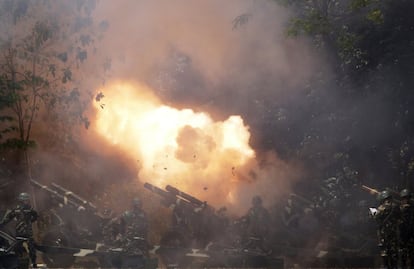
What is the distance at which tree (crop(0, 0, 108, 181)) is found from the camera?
836 inches

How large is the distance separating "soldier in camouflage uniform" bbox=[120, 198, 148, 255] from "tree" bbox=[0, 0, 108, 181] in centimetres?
618

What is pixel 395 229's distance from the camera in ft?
49.6

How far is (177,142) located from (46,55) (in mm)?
5996

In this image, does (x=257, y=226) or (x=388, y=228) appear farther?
(x=257, y=226)

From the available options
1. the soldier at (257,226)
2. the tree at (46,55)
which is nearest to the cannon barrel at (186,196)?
the soldier at (257,226)

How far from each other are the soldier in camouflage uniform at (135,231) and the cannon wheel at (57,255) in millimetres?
1901

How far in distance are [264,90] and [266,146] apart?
2.41 metres

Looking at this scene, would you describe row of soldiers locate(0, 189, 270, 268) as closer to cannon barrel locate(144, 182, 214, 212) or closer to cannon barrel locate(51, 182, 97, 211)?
cannon barrel locate(144, 182, 214, 212)

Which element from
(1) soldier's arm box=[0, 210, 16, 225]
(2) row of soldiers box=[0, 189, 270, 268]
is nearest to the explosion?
(2) row of soldiers box=[0, 189, 270, 268]

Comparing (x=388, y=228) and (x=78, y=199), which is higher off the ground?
(x=78, y=199)

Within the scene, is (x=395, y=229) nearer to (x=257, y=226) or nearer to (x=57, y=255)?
(x=257, y=226)

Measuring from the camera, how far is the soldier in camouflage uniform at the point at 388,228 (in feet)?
49.2

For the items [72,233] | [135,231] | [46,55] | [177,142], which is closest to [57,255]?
[72,233]

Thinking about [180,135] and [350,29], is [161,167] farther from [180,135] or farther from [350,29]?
[350,29]
